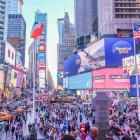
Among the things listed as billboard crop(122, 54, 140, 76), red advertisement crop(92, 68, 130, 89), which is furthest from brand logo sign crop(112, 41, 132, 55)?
billboard crop(122, 54, 140, 76)

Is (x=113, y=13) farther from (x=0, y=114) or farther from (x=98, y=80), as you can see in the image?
(x=0, y=114)

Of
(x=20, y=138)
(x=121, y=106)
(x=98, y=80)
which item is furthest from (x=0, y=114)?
(x=98, y=80)

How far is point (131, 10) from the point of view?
363 feet

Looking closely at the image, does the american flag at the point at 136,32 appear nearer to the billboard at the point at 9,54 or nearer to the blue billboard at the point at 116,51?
the blue billboard at the point at 116,51

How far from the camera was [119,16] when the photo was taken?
4281 inches

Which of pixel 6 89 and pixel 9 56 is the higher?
pixel 9 56

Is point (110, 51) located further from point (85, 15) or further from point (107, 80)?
point (85, 15)

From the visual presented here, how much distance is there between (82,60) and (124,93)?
34.8 meters

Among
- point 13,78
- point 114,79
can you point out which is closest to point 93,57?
point 114,79

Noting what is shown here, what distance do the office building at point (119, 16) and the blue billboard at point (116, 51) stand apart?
15.7 meters

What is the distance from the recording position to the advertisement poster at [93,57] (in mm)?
91625

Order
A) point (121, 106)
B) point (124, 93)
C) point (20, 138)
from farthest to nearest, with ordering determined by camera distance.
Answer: point (124, 93) → point (121, 106) → point (20, 138)

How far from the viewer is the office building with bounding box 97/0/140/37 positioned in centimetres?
10469

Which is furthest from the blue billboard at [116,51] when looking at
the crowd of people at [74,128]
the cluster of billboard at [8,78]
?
the crowd of people at [74,128]
